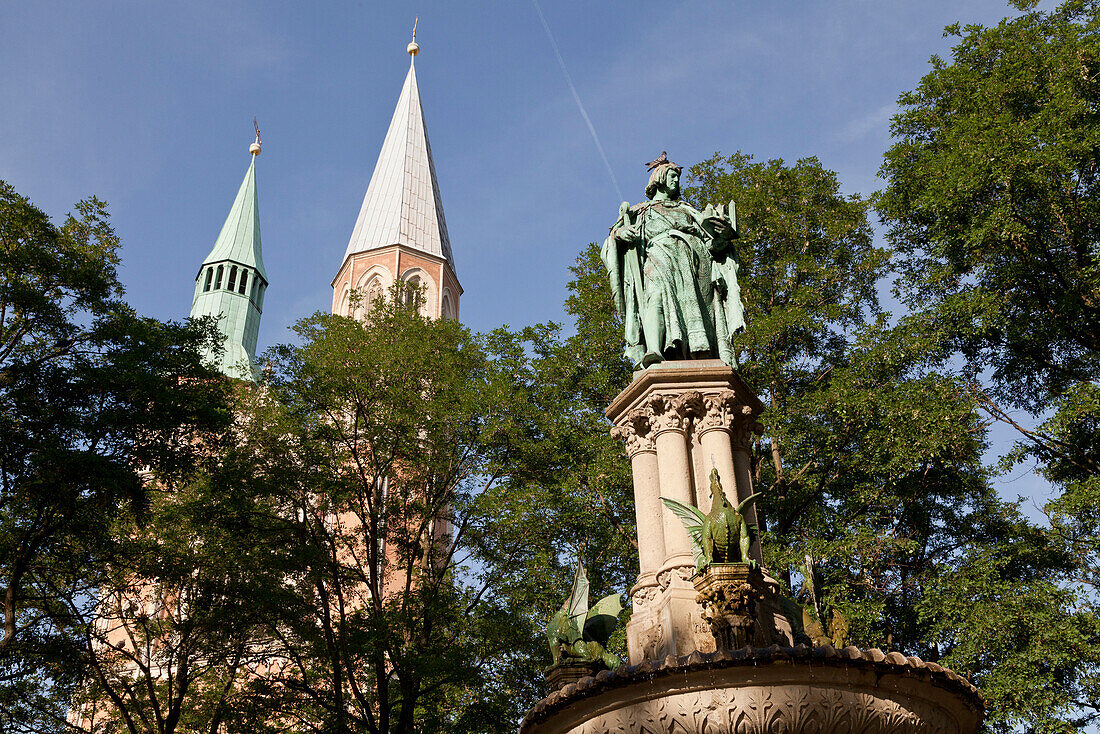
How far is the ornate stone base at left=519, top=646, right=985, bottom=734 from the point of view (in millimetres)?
5926

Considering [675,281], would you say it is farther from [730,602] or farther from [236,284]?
[236,284]

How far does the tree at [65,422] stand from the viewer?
49.8 feet

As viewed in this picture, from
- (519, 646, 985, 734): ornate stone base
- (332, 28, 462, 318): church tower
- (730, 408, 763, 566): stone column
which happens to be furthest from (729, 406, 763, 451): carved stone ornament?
(332, 28, 462, 318): church tower

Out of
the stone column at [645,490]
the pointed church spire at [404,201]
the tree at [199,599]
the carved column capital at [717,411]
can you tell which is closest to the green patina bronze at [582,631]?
the stone column at [645,490]

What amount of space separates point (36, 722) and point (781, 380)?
15477 mm

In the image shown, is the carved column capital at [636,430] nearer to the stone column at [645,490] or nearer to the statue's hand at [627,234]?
the stone column at [645,490]

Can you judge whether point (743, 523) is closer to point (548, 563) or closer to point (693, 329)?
point (693, 329)

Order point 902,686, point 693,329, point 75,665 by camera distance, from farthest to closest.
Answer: point 75,665 → point 693,329 → point 902,686

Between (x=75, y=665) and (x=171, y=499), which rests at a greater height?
(x=171, y=499)

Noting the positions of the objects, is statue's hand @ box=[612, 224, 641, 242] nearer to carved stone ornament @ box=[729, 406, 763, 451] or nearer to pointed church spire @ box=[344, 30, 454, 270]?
carved stone ornament @ box=[729, 406, 763, 451]

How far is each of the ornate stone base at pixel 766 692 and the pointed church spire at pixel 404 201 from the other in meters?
48.6

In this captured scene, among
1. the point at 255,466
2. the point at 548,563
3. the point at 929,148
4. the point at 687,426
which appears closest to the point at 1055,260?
the point at 929,148

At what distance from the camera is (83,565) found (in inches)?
672

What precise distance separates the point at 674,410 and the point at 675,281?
1.53 meters
